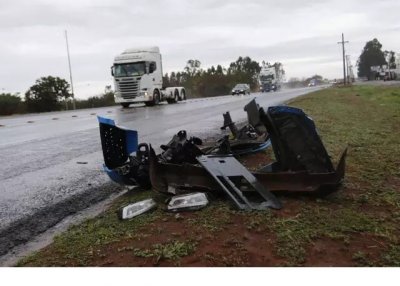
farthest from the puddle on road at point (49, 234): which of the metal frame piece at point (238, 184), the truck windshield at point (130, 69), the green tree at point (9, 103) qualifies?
the green tree at point (9, 103)

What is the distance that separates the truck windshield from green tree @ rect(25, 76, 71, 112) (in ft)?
54.1

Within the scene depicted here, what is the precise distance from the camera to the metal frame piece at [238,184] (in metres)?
4.08

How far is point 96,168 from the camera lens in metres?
7.05

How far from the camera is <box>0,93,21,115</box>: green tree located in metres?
39.8

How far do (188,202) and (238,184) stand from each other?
0.48 metres

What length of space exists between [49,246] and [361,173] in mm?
3374

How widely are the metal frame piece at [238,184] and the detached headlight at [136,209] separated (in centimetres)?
60

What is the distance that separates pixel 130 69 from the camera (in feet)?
92.9

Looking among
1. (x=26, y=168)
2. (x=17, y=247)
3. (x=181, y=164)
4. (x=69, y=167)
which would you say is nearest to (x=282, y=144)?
(x=181, y=164)

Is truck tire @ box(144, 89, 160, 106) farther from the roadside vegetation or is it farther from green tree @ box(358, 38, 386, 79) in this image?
green tree @ box(358, 38, 386, 79)

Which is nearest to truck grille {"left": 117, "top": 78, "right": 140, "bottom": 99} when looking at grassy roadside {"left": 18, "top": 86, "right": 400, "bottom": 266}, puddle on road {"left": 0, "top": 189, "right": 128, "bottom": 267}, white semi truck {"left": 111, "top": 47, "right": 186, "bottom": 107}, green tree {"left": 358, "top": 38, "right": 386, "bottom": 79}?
white semi truck {"left": 111, "top": 47, "right": 186, "bottom": 107}
